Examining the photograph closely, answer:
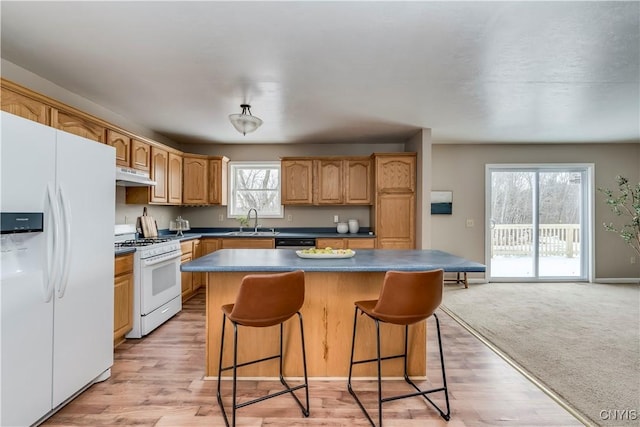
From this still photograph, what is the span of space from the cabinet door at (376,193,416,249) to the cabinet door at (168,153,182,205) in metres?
3.01

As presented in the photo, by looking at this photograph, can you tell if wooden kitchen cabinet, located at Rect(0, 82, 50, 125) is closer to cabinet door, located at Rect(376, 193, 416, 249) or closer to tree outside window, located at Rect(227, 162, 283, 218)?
tree outside window, located at Rect(227, 162, 283, 218)

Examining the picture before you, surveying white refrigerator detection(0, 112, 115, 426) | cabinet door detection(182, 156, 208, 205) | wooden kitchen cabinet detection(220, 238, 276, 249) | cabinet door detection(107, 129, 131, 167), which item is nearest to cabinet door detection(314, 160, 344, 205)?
wooden kitchen cabinet detection(220, 238, 276, 249)

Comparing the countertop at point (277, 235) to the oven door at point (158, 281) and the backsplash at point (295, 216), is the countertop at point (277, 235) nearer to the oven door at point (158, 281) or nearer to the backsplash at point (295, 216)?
the backsplash at point (295, 216)

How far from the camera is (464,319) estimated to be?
392cm

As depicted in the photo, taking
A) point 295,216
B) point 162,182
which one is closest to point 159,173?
point 162,182

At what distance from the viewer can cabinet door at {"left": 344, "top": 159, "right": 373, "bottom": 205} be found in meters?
5.44

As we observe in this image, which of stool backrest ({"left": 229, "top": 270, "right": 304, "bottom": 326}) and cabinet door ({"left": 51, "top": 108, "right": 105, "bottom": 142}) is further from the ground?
cabinet door ({"left": 51, "top": 108, "right": 105, "bottom": 142})

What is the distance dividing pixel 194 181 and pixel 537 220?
5861 millimetres

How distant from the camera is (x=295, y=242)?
5.12m

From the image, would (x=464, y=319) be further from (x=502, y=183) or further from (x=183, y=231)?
(x=183, y=231)

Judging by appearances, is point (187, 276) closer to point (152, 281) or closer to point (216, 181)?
point (152, 281)

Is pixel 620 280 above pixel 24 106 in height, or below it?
below

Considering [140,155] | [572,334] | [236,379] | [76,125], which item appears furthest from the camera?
[140,155]

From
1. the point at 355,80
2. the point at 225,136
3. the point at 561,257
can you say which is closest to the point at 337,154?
the point at 225,136
